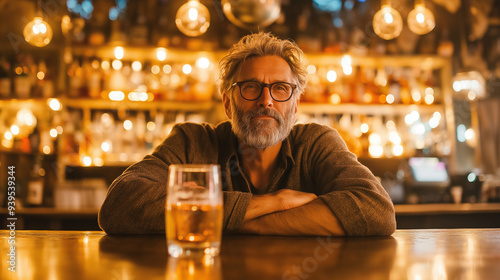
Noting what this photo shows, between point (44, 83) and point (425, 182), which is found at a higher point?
point (44, 83)

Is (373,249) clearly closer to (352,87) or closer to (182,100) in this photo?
(182,100)

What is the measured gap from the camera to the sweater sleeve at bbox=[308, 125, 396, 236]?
1.14 m

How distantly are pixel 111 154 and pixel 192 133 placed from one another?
2.01m

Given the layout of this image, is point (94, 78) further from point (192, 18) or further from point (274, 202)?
point (274, 202)

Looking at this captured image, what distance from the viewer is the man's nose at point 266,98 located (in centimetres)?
159

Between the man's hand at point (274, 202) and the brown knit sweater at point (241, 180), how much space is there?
0.03m

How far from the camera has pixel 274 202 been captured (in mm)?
1205

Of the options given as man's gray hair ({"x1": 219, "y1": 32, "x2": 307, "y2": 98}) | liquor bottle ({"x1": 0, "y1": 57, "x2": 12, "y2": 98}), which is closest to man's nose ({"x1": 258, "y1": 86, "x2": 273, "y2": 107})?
man's gray hair ({"x1": 219, "y1": 32, "x2": 307, "y2": 98})

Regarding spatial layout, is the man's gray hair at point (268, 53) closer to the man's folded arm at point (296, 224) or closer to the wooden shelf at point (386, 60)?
the man's folded arm at point (296, 224)

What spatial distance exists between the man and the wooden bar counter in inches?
4.3

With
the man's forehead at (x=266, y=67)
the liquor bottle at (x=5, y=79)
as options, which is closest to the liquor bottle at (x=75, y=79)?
the liquor bottle at (x=5, y=79)

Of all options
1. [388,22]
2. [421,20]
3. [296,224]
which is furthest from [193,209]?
[421,20]

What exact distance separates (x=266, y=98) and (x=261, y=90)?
0.12 feet

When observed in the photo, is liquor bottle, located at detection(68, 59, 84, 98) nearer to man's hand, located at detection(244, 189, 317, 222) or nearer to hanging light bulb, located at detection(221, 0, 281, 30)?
hanging light bulb, located at detection(221, 0, 281, 30)
